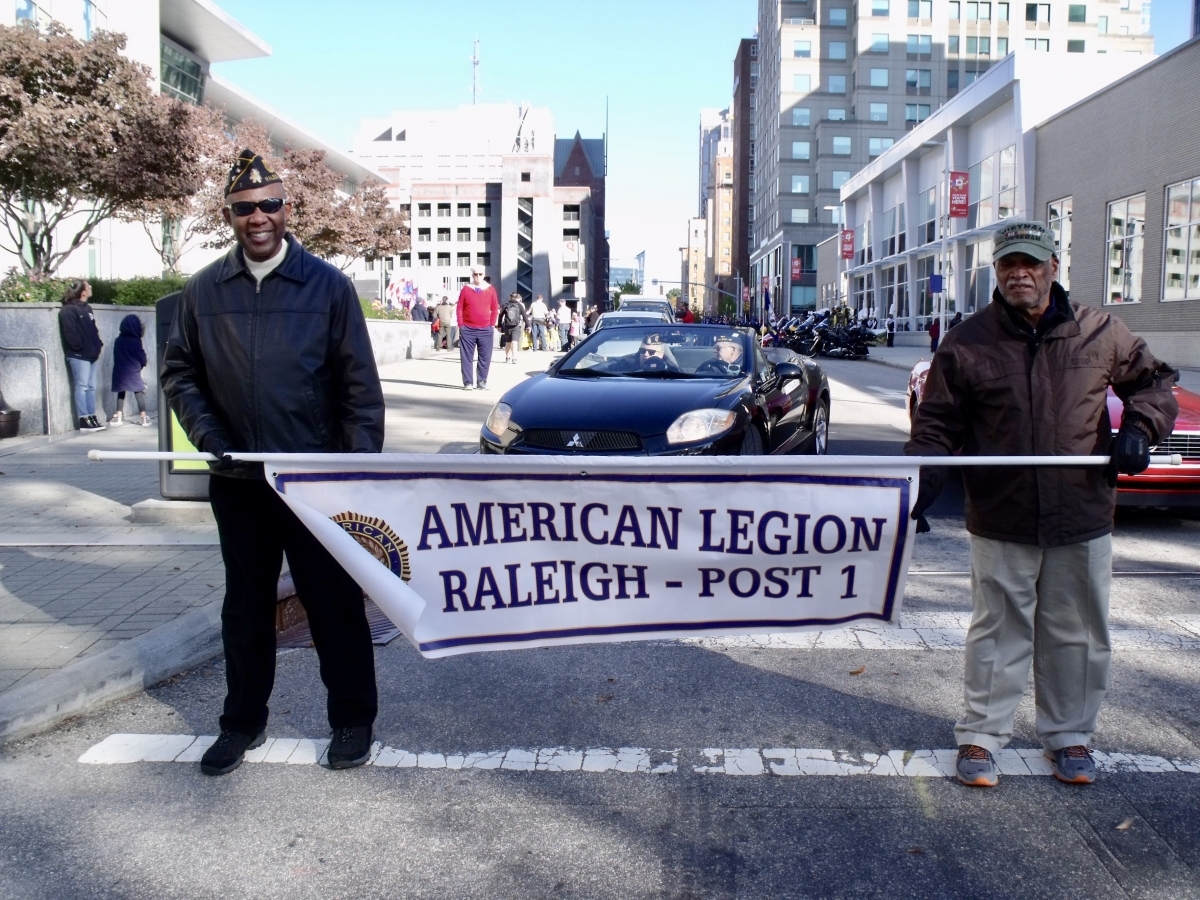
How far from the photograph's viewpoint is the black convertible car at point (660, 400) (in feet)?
25.8

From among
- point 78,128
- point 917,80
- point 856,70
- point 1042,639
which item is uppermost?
point 856,70

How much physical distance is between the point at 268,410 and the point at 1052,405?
267cm

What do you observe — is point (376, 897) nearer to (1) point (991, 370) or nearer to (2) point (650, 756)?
(2) point (650, 756)

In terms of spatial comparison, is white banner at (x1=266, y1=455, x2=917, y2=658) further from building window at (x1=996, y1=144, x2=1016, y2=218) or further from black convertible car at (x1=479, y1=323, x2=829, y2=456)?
building window at (x1=996, y1=144, x2=1016, y2=218)

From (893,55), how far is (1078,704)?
94644 millimetres

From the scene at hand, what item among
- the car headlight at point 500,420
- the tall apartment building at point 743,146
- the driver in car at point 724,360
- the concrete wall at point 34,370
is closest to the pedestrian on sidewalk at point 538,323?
the concrete wall at point 34,370

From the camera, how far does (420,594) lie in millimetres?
3795

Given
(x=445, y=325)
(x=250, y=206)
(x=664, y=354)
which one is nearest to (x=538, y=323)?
(x=445, y=325)

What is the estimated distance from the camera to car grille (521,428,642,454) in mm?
7754

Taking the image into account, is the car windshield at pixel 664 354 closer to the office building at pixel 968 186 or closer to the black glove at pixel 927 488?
the black glove at pixel 927 488

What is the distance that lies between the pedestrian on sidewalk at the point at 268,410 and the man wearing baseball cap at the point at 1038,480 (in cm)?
204

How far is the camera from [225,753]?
12.9ft

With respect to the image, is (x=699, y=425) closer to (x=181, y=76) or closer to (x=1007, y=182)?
(x=181, y=76)

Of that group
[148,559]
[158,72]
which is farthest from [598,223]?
[148,559]
